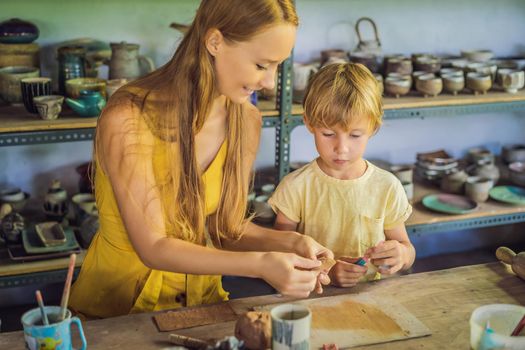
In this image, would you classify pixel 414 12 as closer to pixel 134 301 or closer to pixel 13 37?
pixel 13 37

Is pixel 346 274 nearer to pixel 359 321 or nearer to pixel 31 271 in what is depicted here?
pixel 359 321

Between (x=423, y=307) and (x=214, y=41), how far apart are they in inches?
30.4

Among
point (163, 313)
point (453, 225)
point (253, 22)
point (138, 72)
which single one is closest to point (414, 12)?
point (453, 225)

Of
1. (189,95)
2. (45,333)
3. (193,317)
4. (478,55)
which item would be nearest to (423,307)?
(193,317)

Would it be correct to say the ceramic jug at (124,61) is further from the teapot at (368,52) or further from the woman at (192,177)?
the woman at (192,177)

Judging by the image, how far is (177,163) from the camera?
1778 millimetres

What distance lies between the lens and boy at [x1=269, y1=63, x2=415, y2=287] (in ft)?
6.29

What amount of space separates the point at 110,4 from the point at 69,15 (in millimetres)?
175

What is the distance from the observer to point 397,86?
318 cm

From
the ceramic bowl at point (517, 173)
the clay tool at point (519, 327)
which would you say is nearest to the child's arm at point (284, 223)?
the clay tool at point (519, 327)

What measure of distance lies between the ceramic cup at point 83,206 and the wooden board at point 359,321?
1.43m

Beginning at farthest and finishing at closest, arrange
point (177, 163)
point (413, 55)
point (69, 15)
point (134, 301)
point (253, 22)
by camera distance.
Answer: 1. point (413, 55)
2. point (69, 15)
3. point (134, 301)
4. point (177, 163)
5. point (253, 22)

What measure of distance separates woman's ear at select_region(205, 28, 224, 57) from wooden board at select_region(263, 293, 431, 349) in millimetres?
597

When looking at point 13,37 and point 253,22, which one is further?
point 13,37
